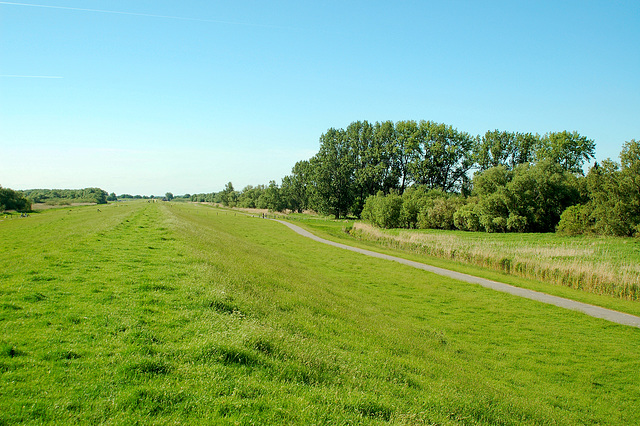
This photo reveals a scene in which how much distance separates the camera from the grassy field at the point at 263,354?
483 cm

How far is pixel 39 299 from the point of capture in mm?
8062

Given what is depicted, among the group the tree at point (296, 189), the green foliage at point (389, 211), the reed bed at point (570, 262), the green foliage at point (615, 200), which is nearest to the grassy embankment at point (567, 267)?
the reed bed at point (570, 262)

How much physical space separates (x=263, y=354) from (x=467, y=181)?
84.3 metres

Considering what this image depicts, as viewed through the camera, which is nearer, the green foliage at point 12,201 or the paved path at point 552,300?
the paved path at point 552,300

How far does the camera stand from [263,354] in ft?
21.2

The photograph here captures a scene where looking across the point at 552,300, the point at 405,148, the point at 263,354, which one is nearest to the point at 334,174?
the point at 405,148

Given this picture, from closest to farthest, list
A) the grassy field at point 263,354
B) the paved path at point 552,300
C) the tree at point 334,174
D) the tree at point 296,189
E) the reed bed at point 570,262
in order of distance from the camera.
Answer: the grassy field at point 263,354, the paved path at point 552,300, the reed bed at point 570,262, the tree at point 334,174, the tree at point 296,189

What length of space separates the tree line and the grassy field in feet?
114

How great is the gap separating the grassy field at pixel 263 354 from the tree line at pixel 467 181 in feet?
114

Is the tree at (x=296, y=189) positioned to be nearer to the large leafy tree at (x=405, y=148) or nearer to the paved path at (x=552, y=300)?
the large leafy tree at (x=405, y=148)

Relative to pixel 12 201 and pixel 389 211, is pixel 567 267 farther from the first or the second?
pixel 12 201

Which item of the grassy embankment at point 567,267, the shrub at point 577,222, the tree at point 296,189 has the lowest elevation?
the grassy embankment at point 567,267

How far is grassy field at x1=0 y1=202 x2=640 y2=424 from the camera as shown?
4.83 meters

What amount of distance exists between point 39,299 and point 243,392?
645 cm
